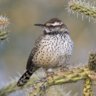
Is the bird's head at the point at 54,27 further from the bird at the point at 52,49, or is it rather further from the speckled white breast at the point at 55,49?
the speckled white breast at the point at 55,49

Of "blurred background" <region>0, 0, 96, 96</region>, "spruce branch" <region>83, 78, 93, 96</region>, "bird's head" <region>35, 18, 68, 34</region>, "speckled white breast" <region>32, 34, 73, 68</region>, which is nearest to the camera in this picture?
"spruce branch" <region>83, 78, 93, 96</region>

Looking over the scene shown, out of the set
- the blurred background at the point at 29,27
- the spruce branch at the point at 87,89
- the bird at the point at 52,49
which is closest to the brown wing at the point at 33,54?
the bird at the point at 52,49

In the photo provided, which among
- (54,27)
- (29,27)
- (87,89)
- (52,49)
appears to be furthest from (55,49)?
(29,27)

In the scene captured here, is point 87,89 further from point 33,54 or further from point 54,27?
point 33,54

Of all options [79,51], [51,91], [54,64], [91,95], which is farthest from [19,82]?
[79,51]

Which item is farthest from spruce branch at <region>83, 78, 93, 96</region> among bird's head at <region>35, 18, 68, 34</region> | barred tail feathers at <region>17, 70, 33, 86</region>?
bird's head at <region>35, 18, 68, 34</region>

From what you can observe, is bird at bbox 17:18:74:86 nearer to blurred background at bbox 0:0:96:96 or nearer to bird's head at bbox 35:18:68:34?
bird's head at bbox 35:18:68:34

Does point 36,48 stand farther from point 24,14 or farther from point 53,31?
point 24,14
